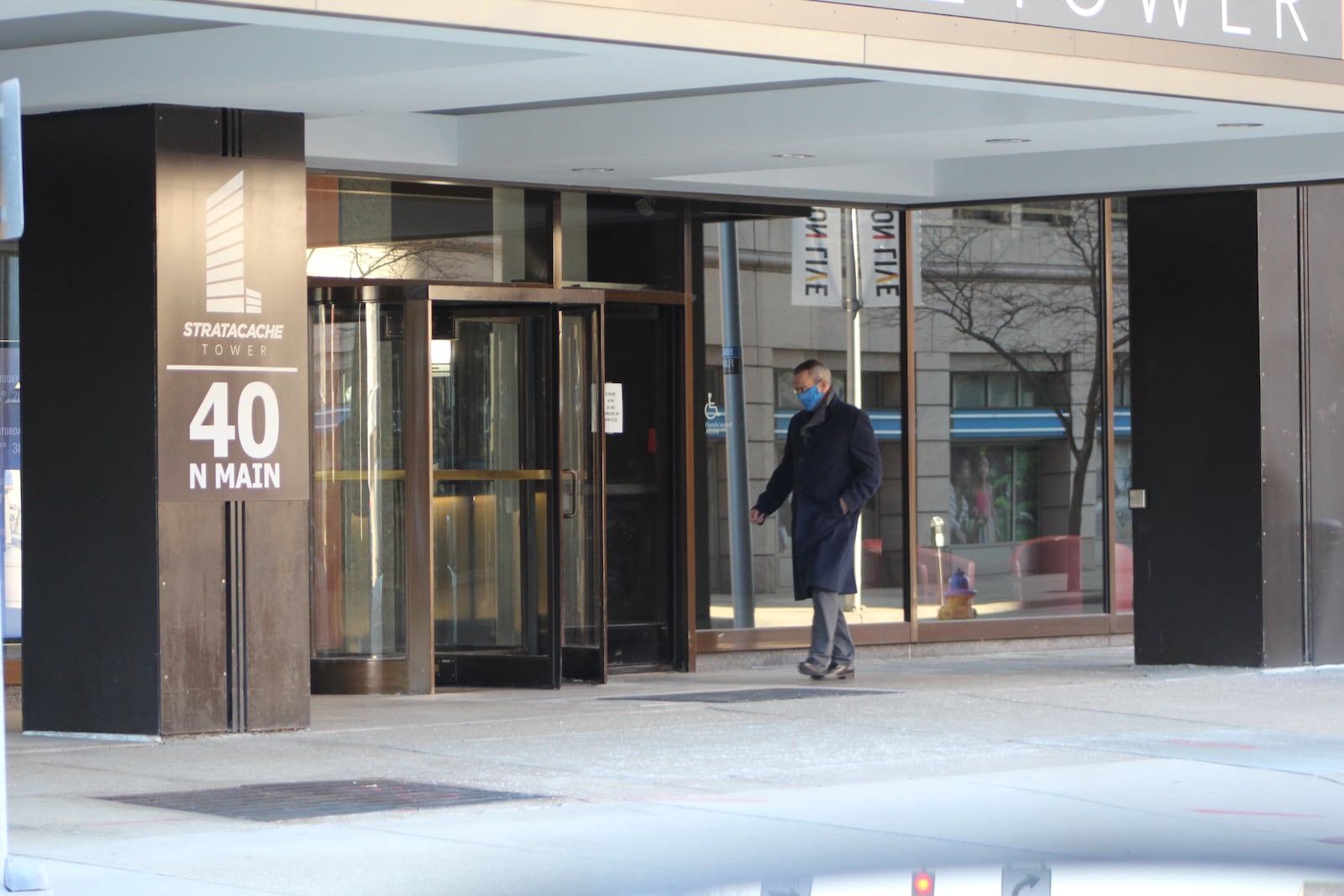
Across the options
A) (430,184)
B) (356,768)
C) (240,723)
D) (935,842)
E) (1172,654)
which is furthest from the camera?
(1172,654)

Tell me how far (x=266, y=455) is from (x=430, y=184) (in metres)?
2.77

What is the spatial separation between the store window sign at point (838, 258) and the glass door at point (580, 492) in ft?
5.87

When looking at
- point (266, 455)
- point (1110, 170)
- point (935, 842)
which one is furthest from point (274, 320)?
point (1110, 170)

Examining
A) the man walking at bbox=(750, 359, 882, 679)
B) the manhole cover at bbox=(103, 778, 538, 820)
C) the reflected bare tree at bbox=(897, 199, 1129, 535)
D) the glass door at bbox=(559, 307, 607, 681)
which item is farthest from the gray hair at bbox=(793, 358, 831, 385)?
the manhole cover at bbox=(103, 778, 538, 820)

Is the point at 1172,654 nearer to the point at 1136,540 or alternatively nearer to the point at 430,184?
the point at 1136,540

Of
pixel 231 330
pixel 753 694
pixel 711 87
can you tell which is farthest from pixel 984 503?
pixel 231 330

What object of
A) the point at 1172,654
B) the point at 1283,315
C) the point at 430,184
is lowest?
the point at 1172,654

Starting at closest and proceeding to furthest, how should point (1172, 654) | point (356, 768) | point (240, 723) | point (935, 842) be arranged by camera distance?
1. point (935, 842)
2. point (356, 768)
3. point (240, 723)
4. point (1172, 654)

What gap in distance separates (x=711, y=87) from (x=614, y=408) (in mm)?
3195

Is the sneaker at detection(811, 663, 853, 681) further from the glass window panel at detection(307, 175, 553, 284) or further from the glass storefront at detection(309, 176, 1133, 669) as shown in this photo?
the glass window panel at detection(307, 175, 553, 284)

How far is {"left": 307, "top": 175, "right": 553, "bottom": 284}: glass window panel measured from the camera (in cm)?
1132

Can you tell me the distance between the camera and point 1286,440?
12.1 m

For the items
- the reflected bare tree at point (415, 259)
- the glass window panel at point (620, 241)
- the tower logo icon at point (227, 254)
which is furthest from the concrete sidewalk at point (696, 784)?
the glass window panel at point (620, 241)

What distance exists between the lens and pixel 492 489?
11.9 meters
